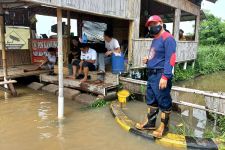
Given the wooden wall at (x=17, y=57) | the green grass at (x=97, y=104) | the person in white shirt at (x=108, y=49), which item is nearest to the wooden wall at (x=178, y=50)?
the person in white shirt at (x=108, y=49)

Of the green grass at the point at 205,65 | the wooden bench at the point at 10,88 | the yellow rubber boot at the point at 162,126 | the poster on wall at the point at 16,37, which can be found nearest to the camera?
the yellow rubber boot at the point at 162,126

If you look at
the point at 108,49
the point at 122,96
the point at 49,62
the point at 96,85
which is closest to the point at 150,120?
the point at 122,96

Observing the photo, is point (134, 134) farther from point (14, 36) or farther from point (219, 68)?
point (219, 68)

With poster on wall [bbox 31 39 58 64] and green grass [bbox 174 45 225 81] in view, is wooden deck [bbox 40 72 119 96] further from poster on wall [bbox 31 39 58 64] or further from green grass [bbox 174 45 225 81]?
green grass [bbox 174 45 225 81]

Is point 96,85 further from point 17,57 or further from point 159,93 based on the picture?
point 17,57

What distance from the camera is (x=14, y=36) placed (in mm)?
11758

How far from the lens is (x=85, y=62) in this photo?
7977 millimetres

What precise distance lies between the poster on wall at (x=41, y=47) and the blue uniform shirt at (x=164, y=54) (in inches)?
296

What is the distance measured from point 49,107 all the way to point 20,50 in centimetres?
523

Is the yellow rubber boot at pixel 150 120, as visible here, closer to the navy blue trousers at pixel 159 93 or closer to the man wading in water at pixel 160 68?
the man wading in water at pixel 160 68

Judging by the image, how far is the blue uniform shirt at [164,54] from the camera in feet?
14.5

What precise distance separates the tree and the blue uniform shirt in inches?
983

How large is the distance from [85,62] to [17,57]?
472 cm

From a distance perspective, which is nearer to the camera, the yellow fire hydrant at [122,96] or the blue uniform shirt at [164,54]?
the blue uniform shirt at [164,54]
